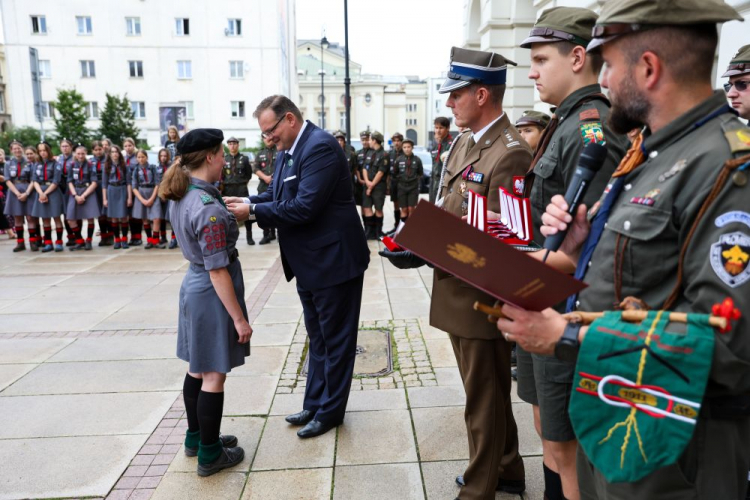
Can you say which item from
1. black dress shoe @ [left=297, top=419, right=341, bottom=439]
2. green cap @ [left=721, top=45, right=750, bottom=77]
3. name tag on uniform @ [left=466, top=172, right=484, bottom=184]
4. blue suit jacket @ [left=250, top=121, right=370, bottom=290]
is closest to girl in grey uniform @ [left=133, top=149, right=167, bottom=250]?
blue suit jacket @ [left=250, top=121, right=370, bottom=290]

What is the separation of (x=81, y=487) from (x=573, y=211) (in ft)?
10.2

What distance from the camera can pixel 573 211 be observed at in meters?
1.76

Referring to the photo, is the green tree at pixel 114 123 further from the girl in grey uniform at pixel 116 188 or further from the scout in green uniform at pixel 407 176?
the scout in green uniform at pixel 407 176

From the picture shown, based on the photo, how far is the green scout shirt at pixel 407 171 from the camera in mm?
A: 12594

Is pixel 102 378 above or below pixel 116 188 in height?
below

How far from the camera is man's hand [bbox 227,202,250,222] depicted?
3469 millimetres

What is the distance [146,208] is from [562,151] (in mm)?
10531

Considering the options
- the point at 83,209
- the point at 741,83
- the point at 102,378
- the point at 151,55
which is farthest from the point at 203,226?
the point at 151,55

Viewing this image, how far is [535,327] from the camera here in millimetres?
1575

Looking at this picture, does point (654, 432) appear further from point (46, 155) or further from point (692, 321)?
point (46, 155)

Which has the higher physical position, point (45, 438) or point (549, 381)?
point (549, 381)

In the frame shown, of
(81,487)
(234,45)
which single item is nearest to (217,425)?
(81,487)

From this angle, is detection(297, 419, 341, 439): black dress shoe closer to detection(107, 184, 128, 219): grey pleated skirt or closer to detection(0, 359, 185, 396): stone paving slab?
detection(0, 359, 185, 396): stone paving slab

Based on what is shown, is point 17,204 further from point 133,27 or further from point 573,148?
point 133,27
